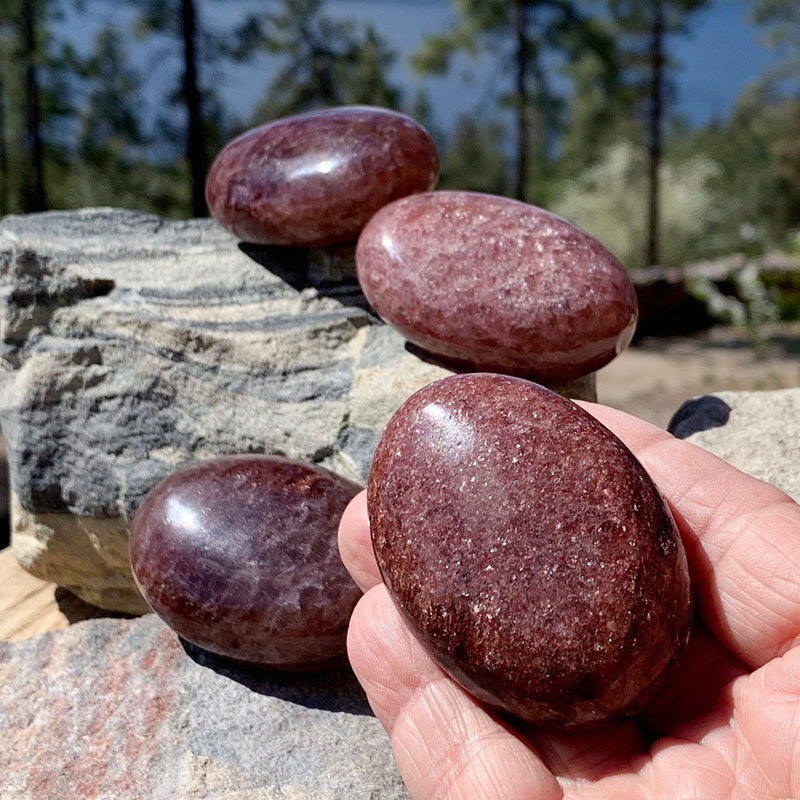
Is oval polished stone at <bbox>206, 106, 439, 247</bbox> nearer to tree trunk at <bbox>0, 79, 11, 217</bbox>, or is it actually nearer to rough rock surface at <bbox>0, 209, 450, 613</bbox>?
rough rock surface at <bbox>0, 209, 450, 613</bbox>

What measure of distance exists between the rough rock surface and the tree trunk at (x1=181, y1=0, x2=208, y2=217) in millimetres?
4440

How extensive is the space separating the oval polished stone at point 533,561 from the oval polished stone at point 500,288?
24.5 inches

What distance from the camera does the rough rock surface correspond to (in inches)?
86.6

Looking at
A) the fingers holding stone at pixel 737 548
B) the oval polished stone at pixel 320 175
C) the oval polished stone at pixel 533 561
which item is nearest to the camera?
the oval polished stone at pixel 533 561

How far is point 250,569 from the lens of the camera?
167 centimetres

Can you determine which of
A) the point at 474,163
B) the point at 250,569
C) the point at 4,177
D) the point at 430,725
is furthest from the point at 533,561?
the point at 474,163

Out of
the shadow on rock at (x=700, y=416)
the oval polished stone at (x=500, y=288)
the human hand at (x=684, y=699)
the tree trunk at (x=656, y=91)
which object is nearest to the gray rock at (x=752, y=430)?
the shadow on rock at (x=700, y=416)

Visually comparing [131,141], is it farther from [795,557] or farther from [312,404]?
[795,557]

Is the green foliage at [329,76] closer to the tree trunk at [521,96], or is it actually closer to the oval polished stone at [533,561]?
the tree trunk at [521,96]

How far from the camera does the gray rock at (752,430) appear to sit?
1952 mm

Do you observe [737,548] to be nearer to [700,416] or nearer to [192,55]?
[700,416]

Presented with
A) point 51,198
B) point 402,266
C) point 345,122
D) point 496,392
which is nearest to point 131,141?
point 51,198

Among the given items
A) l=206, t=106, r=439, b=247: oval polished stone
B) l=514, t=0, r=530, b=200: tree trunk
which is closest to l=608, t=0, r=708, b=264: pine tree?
l=514, t=0, r=530, b=200: tree trunk

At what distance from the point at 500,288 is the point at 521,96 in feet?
24.6
